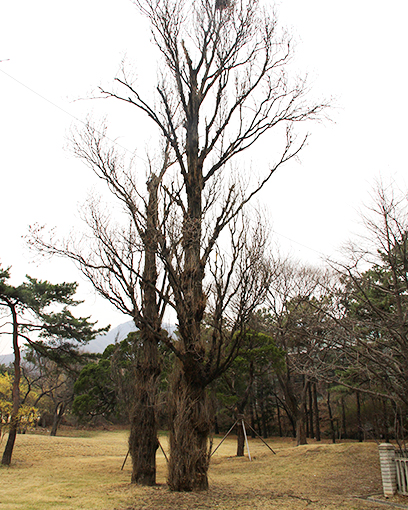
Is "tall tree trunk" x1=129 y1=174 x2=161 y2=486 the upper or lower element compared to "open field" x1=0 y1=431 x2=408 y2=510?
upper

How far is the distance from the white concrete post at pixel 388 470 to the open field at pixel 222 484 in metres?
0.34

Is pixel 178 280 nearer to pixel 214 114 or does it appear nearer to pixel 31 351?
pixel 214 114

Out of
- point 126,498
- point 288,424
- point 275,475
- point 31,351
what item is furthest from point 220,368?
point 288,424

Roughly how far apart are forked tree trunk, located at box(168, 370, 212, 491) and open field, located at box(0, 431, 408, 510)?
0.28 m

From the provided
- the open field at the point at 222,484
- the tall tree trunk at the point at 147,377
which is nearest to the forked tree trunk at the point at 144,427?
the tall tree trunk at the point at 147,377

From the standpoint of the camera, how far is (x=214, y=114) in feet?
26.8

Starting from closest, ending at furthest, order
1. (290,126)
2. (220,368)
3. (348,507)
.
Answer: (348,507), (220,368), (290,126)

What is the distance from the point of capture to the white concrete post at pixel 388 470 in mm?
6625

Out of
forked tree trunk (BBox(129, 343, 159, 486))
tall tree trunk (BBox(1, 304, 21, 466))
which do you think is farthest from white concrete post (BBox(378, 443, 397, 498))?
tall tree trunk (BBox(1, 304, 21, 466))

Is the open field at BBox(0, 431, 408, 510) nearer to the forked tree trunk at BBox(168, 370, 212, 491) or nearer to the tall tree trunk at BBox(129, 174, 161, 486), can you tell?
the forked tree trunk at BBox(168, 370, 212, 491)

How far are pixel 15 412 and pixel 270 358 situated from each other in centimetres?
933

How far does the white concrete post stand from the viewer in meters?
6.62

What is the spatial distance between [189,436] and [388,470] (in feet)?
11.8

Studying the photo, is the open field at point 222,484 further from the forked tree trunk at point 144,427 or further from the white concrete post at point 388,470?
the forked tree trunk at point 144,427
